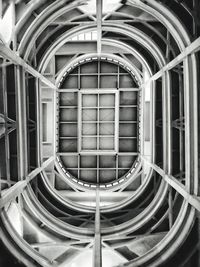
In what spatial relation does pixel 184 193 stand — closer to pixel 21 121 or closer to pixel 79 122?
pixel 21 121

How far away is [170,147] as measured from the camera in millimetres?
11680

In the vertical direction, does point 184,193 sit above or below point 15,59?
below

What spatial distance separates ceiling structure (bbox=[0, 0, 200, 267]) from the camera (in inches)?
362

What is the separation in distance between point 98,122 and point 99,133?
37.1 inches

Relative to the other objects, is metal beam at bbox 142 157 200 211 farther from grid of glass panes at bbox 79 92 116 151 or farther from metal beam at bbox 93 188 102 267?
grid of glass panes at bbox 79 92 116 151

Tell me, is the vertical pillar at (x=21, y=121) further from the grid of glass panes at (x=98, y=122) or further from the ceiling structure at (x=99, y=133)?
the grid of glass panes at (x=98, y=122)

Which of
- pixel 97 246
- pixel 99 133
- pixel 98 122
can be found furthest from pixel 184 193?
pixel 99 133

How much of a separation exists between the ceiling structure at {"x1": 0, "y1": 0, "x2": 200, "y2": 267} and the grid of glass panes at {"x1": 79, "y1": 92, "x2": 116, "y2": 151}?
0.25 feet

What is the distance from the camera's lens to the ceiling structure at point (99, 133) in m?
9.20

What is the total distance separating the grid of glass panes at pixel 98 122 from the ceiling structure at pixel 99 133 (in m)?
0.08

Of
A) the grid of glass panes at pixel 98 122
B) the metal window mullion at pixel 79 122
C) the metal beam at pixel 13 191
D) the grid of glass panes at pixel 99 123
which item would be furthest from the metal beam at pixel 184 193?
the metal window mullion at pixel 79 122

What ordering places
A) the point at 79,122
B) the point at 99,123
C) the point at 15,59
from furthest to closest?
the point at 99,123 < the point at 79,122 < the point at 15,59

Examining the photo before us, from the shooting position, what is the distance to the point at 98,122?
742 inches

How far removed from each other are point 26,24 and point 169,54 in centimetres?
633
